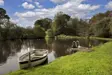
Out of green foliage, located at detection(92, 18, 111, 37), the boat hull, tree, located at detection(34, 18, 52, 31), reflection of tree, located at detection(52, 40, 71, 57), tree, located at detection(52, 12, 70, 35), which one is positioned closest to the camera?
the boat hull

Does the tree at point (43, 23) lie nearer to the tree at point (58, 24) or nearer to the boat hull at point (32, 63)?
the tree at point (58, 24)

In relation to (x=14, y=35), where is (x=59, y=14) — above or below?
Result: above

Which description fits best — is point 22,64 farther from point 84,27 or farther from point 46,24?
point 46,24

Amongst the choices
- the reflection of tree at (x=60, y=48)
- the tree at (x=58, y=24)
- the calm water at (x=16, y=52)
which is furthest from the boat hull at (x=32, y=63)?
the tree at (x=58, y=24)

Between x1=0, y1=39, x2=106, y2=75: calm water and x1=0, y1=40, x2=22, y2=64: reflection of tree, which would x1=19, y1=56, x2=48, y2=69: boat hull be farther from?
x1=0, y1=40, x2=22, y2=64: reflection of tree

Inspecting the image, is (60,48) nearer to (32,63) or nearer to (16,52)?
(16,52)

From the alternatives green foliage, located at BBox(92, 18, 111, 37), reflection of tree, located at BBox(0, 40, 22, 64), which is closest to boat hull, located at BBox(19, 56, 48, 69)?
reflection of tree, located at BBox(0, 40, 22, 64)

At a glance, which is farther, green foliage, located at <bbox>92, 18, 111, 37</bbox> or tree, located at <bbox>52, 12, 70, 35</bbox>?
tree, located at <bbox>52, 12, 70, 35</bbox>

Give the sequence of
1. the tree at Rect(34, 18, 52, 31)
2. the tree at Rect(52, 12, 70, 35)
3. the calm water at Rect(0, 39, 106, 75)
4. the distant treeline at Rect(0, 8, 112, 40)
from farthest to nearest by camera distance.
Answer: the tree at Rect(34, 18, 52, 31) < the tree at Rect(52, 12, 70, 35) < the distant treeline at Rect(0, 8, 112, 40) < the calm water at Rect(0, 39, 106, 75)

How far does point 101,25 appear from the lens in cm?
5938

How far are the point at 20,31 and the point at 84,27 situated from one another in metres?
28.4

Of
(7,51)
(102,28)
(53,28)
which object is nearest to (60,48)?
(7,51)

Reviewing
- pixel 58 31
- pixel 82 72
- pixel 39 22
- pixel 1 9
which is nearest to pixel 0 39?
pixel 1 9

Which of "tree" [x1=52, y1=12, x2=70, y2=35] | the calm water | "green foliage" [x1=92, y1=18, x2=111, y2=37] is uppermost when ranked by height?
"tree" [x1=52, y1=12, x2=70, y2=35]
